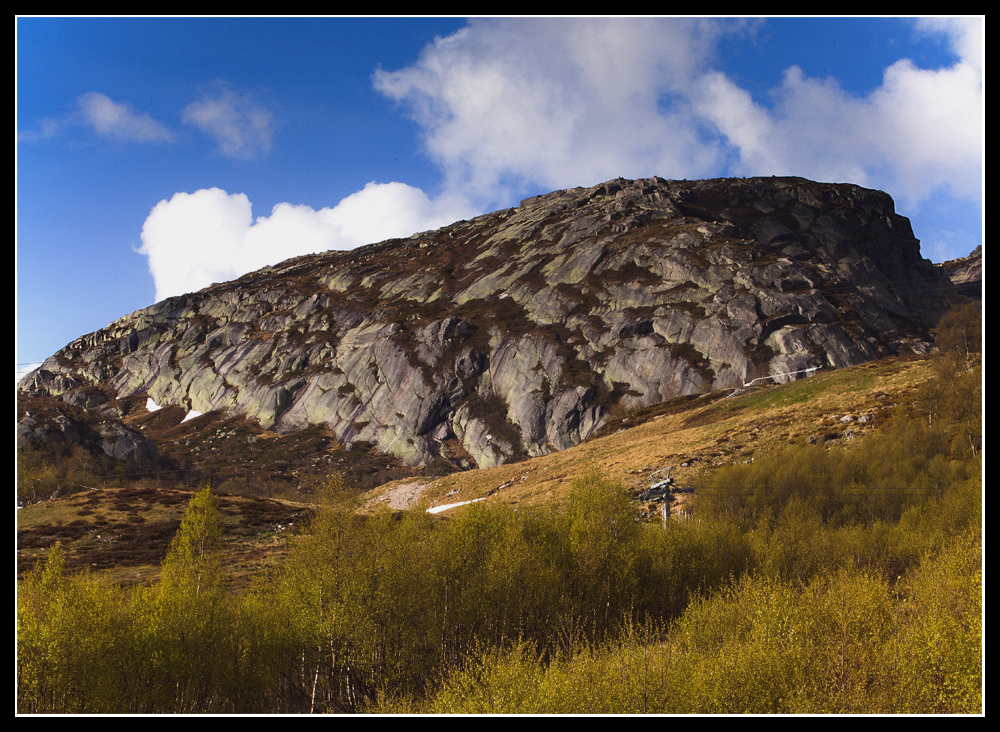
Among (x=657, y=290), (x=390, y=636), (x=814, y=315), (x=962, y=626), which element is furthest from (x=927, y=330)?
(x=390, y=636)

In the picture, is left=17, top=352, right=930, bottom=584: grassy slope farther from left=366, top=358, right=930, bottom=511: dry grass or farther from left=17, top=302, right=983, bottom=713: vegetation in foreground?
left=17, top=302, right=983, bottom=713: vegetation in foreground

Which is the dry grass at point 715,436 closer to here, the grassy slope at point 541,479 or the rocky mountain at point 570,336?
the grassy slope at point 541,479

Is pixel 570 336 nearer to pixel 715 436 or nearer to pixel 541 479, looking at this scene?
pixel 541 479

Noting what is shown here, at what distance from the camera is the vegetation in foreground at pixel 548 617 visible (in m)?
19.8

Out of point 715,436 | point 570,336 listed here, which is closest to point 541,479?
point 715,436

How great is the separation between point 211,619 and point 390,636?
8.48 m

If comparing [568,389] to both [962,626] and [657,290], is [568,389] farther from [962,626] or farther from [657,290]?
[962,626]

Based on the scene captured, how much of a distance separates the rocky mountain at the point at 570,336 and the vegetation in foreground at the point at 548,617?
74.9m

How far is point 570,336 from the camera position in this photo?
143 meters

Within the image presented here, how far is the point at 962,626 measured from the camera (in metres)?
22.2

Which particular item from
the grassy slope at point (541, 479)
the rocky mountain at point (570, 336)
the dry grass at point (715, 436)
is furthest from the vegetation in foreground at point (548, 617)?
the rocky mountain at point (570, 336)

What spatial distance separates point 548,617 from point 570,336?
113m

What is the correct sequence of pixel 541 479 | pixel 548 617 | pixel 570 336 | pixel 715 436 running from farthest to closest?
pixel 570 336 < pixel 541 479 < pixel 715 436 < pixel 548 617

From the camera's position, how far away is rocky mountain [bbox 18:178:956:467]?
120125mm
